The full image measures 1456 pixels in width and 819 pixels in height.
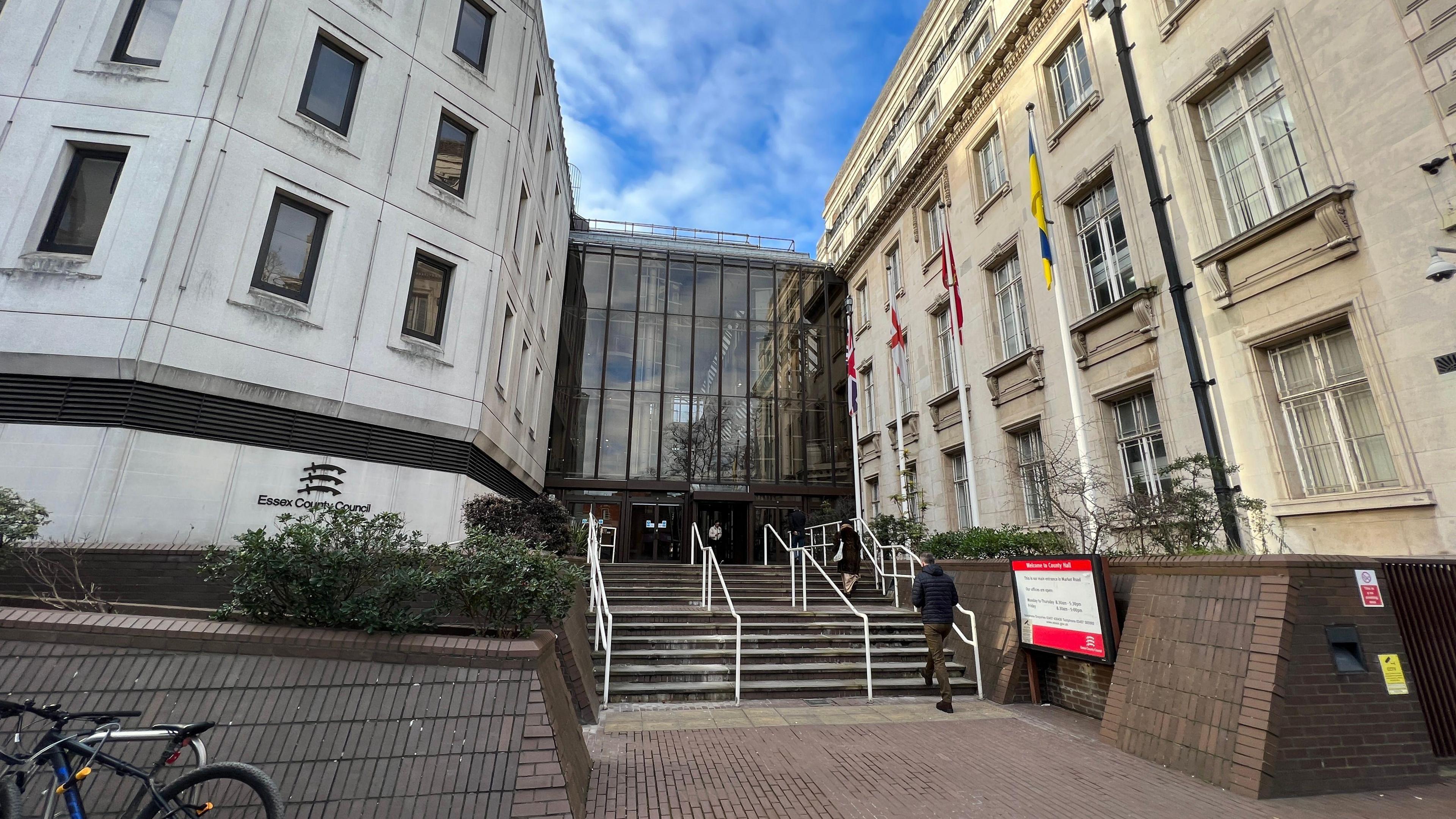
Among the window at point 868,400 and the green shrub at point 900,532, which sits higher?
the window at point 868,400

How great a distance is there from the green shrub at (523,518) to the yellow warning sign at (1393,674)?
1073cm

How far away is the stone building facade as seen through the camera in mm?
7805

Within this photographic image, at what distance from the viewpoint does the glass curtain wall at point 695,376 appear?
926 inches

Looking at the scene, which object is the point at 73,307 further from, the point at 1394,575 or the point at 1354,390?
the point at 1354,390

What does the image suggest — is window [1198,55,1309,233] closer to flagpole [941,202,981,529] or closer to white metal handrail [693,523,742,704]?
flagpole [941,202,981,529]

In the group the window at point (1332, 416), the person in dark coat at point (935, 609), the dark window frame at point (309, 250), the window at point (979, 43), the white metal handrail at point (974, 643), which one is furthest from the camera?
the window at point (979, 43)

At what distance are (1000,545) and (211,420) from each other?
13.3 metres

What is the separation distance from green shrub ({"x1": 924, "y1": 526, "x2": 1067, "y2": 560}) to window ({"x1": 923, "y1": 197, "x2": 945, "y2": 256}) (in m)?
11.2

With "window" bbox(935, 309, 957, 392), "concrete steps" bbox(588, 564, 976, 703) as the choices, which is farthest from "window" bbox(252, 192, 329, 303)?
"window" bbox(935, 309, 957, 392)

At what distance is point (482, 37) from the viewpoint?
15.2 meters

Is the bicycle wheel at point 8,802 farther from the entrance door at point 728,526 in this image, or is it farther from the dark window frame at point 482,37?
the entrance door at point 728,526

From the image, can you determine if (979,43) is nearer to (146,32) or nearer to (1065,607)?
(1065,607)

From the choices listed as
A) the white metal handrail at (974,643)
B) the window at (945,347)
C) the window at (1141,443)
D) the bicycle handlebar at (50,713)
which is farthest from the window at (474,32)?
the window at (1141,443)

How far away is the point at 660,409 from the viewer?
24.0 metres
